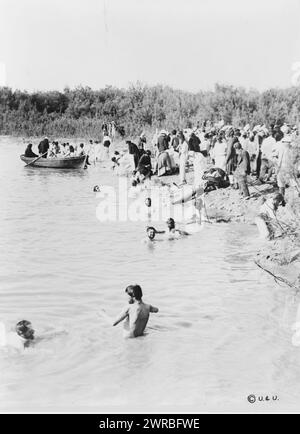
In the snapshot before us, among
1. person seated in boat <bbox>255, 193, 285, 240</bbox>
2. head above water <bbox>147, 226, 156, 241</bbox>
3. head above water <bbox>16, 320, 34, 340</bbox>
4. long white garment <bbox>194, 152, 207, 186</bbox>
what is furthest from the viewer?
long white garment <bbox>194, 152, 207, 186</bbox>

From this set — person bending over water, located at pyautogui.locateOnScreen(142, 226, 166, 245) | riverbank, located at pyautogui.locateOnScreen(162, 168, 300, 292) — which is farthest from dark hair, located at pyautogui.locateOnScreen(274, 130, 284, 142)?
person bending over water, located at pyautogui.locateOnScreen(142, 226, 166, 245)

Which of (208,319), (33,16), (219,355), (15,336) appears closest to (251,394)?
(219,355)

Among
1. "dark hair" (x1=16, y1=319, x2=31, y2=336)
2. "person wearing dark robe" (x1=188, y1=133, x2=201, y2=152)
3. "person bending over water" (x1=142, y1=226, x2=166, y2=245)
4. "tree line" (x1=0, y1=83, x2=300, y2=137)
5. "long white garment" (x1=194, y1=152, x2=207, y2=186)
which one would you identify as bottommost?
"dark hair" (x1=16, y1=319, x2=31, y2=336)

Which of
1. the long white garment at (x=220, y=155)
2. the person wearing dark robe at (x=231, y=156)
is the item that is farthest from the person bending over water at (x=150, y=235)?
the long white garment at (x=220, y=155)

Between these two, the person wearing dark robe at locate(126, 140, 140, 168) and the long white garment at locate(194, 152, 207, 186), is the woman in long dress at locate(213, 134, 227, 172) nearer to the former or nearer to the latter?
the long white garment at locate(194, 152, 207, 186)

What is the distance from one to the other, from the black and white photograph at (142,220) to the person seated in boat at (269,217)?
0.02 meters

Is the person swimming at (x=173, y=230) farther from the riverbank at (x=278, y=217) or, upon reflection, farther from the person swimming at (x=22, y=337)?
the person swimming at (x=22, y=337)

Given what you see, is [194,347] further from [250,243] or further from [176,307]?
[250,243]

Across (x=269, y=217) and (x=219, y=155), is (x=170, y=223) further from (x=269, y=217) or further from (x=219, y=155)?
(x=219, y=155)

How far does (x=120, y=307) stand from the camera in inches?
191

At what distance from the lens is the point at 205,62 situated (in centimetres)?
543

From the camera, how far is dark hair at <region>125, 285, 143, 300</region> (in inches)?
184

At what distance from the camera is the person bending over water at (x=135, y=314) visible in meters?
4.59

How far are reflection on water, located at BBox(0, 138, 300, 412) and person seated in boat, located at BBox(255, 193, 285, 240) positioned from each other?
121mm
